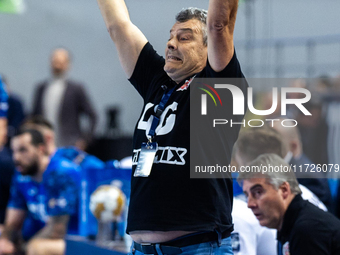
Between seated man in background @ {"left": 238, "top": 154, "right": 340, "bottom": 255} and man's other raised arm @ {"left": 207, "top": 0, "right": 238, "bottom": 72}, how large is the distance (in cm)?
83

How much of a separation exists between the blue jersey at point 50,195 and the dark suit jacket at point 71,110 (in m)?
1.37

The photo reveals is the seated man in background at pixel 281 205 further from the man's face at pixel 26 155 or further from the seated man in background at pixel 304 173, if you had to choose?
the man's face at pixel 26 155

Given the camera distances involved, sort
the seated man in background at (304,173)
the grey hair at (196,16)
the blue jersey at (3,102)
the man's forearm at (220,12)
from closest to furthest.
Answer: the man's forearm at (220,12)
the grey hair at (196,16)
the seated man in background at (304,173)
the blue jersey at (3,102)

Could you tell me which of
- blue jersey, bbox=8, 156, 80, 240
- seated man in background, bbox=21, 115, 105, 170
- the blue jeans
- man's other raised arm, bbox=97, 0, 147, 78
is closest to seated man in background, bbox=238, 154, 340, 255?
the blue jeans

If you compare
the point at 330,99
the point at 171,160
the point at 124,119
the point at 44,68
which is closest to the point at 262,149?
the point at 171,160

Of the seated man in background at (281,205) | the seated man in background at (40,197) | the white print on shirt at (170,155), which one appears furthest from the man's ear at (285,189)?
the seated man in background at (40,197)

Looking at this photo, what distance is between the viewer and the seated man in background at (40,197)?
3.43 metres

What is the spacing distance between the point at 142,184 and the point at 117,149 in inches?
184

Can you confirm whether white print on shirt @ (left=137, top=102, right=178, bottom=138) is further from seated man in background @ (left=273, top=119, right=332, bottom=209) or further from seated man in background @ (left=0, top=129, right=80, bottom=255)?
seated man in background @ (left=0, top=129, right=80, bottom=255)

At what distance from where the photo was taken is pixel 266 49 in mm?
5973

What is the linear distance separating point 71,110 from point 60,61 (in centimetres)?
54

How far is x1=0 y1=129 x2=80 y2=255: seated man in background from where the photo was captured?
11.3 ft

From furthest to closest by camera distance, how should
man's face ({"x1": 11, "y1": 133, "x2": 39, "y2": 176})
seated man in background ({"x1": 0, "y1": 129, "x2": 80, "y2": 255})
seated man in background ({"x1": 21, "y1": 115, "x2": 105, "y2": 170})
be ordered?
seated man in background ({"x1": 21, "y1": 115, "x2": 105, "y2": 170})
man's face ({"x1": 11, "y1": 133, "x2": 39, "y2": 176})
seated man in background ({"x1": 0, "y1": 129, "x2": 80, "y2": 255})

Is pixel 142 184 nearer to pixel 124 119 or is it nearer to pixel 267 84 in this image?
pixel 267 84
